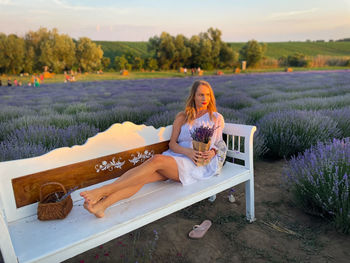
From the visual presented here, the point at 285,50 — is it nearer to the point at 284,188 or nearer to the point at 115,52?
the point at 115,52

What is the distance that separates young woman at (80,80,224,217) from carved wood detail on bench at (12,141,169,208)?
0.23 meters

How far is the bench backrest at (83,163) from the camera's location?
1.45 meters

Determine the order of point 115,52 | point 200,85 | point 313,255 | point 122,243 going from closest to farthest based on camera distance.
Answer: point 313,255, point 122,243, point 200,85, point 115,52

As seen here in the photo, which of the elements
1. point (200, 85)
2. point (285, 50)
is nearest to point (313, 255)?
point (200, 85)

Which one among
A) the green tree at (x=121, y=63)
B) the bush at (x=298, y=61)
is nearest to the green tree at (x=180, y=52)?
the green tree at (x=121, y=63)

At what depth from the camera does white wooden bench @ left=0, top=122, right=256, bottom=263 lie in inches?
49.2

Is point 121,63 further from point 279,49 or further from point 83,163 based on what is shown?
point 279,49

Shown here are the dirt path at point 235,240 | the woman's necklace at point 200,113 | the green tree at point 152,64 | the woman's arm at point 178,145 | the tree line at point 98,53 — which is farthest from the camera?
the green tree at point 152,64

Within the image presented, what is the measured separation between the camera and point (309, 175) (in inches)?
80.3

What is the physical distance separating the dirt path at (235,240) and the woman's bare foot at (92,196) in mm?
506

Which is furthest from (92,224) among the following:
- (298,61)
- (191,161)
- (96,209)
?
(298,61)

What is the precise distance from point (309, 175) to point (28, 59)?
2970 cm

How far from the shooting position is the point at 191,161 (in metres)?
2.09

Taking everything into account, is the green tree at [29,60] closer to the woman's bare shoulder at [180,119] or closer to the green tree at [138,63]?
the green tree at [138,63]
